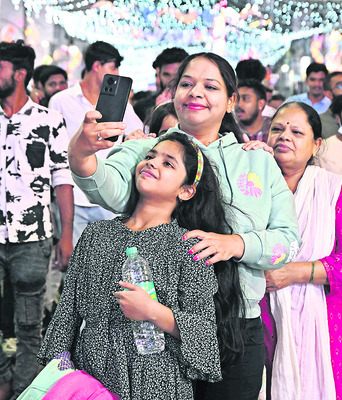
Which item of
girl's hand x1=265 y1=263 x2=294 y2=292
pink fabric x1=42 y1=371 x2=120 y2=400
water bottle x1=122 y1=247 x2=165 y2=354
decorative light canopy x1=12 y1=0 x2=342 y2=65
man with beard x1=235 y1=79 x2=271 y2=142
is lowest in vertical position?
pink fabric x1=42 y1=371 x2=120 y2=400

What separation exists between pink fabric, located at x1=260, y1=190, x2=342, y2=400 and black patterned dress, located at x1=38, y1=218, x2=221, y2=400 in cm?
83

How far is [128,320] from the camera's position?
195 centimetres

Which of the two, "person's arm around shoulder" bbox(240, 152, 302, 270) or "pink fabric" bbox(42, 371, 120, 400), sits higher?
"person's arm around shoulder" bbox(240, 152, 302, 270)

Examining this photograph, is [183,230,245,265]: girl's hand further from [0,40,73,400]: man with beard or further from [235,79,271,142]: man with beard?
[235,79,271,142]: man with beard

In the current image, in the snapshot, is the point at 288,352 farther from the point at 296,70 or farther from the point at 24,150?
the point at 296,70

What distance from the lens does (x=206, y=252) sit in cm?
197

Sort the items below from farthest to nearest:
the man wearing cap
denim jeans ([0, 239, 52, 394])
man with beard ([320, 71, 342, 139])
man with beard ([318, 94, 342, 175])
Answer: man with beard ([320, 71, 342, 139]) → the man wearing cap → man with beard ([318, 94, 342, 175]) → denim jeans ([0, 239, 52, 394])

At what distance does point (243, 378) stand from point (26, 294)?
5.51 ft

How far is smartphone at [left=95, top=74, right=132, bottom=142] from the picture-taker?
6.06 feet

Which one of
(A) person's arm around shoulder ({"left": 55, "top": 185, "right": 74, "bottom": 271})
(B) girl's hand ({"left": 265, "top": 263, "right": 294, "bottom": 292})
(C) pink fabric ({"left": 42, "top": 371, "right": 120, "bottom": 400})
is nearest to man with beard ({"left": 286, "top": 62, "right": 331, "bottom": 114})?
(A) person's arm around shoulder ({"left": 55, "top": 185, "right": 74, "bottom": 271})

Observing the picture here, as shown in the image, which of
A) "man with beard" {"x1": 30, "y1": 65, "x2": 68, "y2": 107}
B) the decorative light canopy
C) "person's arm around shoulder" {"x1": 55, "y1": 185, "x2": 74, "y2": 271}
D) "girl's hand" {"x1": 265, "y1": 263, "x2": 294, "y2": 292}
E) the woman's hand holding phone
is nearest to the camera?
the woman's hand holding phone

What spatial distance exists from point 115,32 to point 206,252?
17.1 metres

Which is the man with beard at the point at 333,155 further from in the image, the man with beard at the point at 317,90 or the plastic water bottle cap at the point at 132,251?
the man with beard at the point at 317,90

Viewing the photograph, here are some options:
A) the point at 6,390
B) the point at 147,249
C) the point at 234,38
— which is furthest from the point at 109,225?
the point at 234,38
